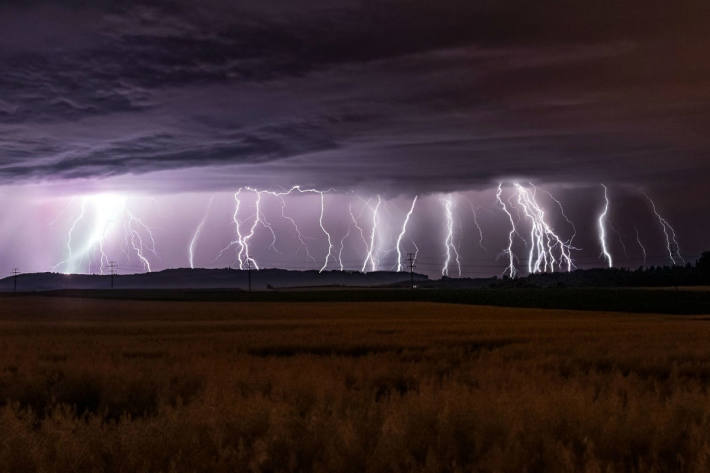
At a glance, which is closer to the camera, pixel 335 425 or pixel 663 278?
pixel 335 425

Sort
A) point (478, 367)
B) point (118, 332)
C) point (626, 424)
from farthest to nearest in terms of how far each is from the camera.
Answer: point (118, 332) → point (478, 367) → point (626, 424)

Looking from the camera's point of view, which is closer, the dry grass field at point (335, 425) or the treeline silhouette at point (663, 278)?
the dry grass field at point (335, 425)

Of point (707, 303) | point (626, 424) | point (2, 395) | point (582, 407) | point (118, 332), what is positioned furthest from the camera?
point (707, 303)

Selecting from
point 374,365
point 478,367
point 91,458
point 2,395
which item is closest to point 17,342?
point 2,395

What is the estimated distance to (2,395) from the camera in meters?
12.0

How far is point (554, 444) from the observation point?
692 cm

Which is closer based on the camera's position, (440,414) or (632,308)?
(440,414)

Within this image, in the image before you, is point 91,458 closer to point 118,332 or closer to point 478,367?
point 478,367

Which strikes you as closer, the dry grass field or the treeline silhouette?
the dry grass field

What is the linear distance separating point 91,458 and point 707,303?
6823 centimetres

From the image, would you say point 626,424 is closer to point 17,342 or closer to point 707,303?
point 17,342

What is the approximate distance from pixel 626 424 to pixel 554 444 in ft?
3.17

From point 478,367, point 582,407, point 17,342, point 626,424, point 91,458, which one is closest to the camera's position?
point 91,458

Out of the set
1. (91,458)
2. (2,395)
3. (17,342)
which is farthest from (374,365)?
(17,342)
